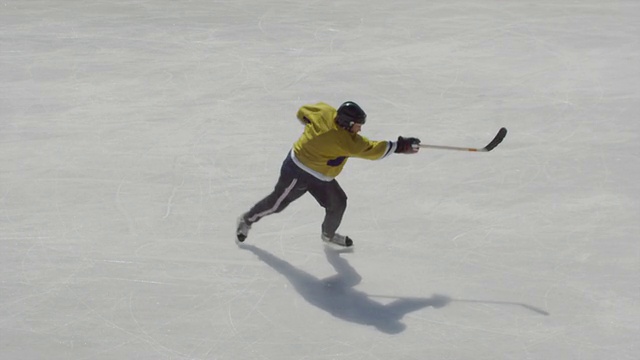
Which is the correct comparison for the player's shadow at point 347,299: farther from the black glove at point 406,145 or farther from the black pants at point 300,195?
the black glove at point 406,145

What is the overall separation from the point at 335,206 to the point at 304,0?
510 cm

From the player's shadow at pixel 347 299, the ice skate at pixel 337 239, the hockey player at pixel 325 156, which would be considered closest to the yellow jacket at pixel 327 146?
the hockey player at pixel 325 156

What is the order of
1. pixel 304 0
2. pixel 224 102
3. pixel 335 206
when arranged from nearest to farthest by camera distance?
pixel 335 206 → pixel 224 102 → pixel 304 0

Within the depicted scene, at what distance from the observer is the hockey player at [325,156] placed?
631 cm

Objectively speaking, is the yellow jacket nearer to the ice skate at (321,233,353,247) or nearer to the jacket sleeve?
the jacket sleeve

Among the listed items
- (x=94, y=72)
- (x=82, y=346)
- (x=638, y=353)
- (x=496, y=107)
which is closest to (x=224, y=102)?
(x=94, y=72)

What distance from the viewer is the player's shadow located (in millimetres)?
6285

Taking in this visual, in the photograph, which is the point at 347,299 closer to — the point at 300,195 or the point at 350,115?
the point at 300,195

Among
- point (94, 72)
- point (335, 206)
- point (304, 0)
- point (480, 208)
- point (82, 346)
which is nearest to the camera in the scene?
point (82, 346)

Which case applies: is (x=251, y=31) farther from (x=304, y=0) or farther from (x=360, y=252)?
(x=360, y=252)

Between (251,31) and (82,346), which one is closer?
(82,346)

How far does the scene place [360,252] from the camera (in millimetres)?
7055

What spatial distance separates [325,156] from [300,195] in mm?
403

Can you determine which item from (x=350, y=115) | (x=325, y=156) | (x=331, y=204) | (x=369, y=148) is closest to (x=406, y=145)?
(x=369, y=148)
